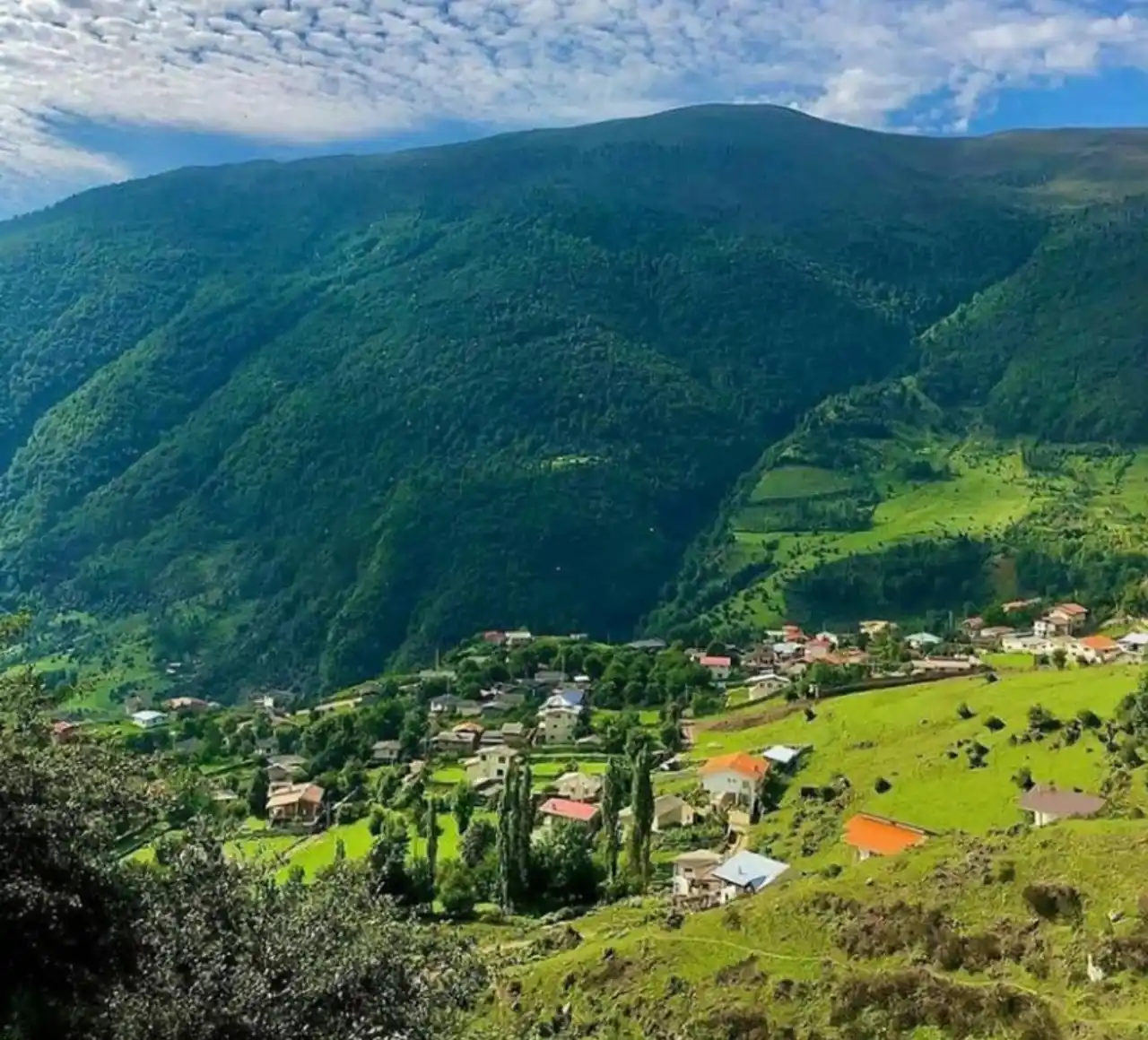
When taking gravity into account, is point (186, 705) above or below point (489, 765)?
below

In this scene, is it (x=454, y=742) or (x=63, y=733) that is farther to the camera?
(x=454, y=742)

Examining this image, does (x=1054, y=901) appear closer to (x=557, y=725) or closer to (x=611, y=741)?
(x=611, y=741)

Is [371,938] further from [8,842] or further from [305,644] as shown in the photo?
[305,644]

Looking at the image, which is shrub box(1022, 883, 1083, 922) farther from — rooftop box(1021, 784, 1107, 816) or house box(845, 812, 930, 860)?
house box(845, 812, 930, 860)

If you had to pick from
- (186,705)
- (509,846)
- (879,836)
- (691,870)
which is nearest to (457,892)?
(509,846)

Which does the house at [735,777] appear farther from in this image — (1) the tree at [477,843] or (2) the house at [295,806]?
(2) the house at [295,806]

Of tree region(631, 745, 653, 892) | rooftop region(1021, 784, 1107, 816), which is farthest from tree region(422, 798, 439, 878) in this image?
rooftop region(1021, 784, 1107, 816)
